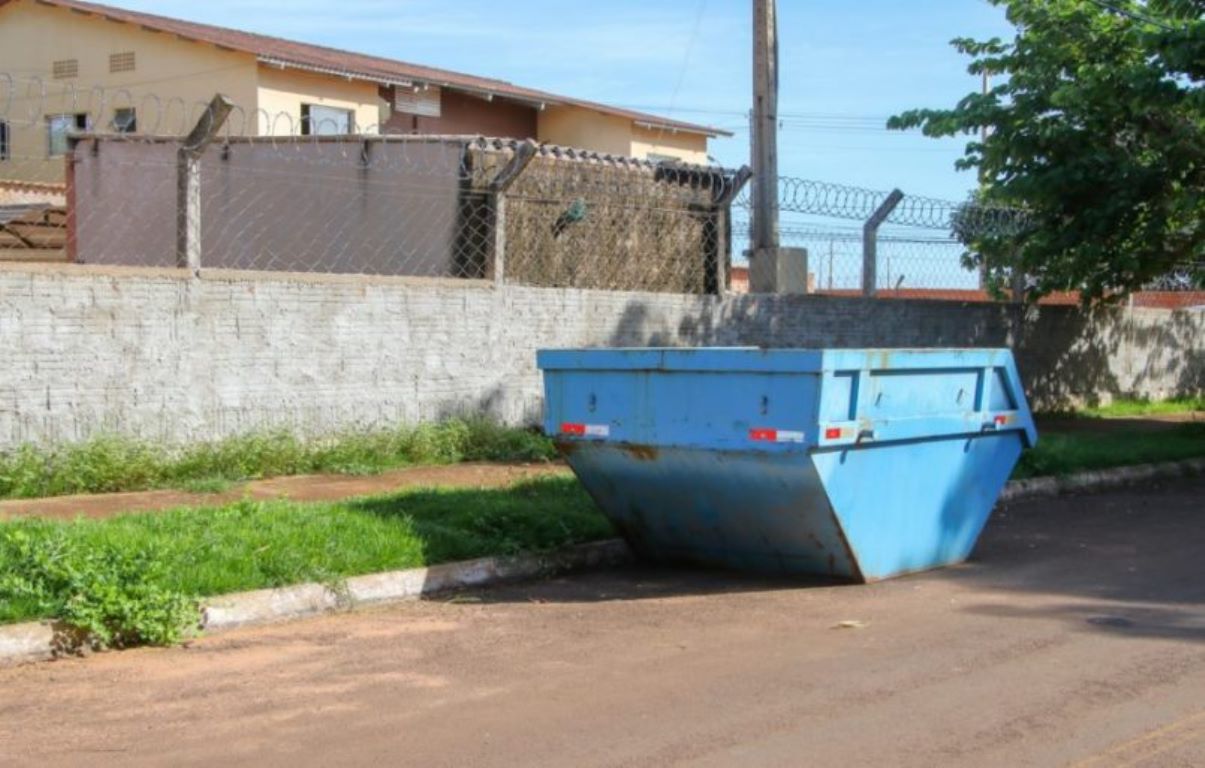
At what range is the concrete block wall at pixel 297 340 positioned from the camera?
10.1 m

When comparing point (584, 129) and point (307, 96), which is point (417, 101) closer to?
point (307, 96)

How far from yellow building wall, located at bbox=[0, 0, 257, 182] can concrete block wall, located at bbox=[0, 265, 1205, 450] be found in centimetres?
1209

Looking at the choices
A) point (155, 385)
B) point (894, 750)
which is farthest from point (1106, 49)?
point (894, 750)

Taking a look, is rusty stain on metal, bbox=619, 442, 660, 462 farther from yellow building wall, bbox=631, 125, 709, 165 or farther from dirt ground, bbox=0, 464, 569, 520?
yellow building wall, bbox=631, 125, 709, 165

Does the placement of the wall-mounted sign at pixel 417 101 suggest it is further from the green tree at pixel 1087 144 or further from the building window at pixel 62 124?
the green tree at pixel 1087 144

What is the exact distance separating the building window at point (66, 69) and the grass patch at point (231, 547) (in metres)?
20.2

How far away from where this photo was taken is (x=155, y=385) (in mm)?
10719

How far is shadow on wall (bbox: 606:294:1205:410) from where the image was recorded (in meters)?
15.1

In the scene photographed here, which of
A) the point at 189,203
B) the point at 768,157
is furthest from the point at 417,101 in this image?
the point at 189,203

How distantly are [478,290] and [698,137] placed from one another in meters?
21.9

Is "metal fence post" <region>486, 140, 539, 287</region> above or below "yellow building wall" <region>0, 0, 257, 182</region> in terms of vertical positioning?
below

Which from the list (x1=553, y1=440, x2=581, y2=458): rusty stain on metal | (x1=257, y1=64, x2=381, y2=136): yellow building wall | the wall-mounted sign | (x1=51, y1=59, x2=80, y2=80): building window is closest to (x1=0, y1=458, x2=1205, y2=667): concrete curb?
(x1=553, y1=440, x2=581, y2=458): rusty stain on metal

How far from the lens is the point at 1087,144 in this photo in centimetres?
1612

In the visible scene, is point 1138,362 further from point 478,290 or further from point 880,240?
point 478,290
